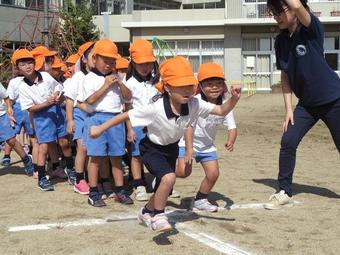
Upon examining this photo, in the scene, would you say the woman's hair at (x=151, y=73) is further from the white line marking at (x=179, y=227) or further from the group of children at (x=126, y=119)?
the white line marking at (x=179, y=227)

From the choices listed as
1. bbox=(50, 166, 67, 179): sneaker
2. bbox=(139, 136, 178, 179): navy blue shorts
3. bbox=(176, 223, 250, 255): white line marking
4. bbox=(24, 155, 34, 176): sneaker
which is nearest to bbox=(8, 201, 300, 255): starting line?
bbox=(176, 223, 250, 255): white line marking

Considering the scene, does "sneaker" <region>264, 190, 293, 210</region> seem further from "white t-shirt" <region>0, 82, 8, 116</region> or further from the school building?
the school building

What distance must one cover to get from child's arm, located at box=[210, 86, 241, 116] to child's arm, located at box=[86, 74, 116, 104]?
1207 millimetres

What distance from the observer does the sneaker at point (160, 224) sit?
420 cm

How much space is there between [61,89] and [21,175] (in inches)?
61.5

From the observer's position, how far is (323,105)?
5.28 metres

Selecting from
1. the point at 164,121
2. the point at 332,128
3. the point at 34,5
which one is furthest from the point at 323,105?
the point at 34,5

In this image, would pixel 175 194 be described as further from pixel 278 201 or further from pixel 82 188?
pixel 278 201

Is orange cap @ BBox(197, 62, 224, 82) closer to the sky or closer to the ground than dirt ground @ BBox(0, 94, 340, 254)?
closer to the sky

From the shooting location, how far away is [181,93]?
14.2 ft

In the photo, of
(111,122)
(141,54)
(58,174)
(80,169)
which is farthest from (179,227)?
(58,174)

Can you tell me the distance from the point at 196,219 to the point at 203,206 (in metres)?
0.30

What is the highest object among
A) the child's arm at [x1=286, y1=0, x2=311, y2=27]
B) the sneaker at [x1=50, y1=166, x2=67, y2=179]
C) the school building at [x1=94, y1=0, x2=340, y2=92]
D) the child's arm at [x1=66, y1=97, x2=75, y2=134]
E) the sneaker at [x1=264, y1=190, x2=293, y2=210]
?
the school building at [x1=94, y1=0, x2=340, y2=92]

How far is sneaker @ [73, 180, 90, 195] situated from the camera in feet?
20.0
